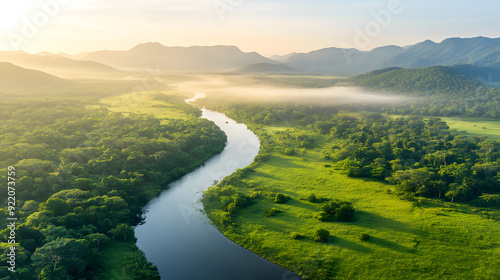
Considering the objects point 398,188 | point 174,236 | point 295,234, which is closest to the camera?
point 295,234

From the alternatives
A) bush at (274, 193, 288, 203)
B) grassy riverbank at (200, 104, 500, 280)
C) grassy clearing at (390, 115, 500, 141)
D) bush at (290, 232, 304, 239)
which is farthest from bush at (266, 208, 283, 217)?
grassy clearing at (390, 115, 500, 141)

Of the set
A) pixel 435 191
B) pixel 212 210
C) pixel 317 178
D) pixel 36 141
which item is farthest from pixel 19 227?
pixel 435 191

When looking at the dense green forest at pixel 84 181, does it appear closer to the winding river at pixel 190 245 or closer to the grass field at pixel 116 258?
the grass field at pixel 116 258

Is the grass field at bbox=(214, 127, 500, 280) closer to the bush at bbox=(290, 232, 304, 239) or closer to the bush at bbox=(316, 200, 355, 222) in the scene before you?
the bush at bbox=(290, 232, 304, 239)

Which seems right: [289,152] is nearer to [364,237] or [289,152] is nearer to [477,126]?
[364,237]

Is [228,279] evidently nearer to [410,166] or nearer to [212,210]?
[212,210]

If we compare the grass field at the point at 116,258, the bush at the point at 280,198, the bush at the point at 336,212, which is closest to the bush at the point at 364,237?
the bush at the point at 336,212
